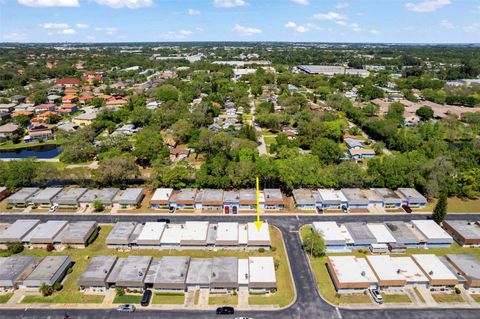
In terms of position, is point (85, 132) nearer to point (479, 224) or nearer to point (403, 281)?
point (403, 281)

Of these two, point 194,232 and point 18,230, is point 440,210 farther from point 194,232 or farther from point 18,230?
point 18,230

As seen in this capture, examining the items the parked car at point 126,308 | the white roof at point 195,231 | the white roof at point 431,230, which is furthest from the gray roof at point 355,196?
the parked car at point 126,308

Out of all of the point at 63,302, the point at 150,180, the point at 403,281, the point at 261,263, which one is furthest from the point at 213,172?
the point at 403,281

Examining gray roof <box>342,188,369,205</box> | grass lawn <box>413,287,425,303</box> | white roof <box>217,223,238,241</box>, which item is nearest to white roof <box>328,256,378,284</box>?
grass lawn <box>413,287,425,303</box>

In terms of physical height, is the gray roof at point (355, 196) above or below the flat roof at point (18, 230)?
above

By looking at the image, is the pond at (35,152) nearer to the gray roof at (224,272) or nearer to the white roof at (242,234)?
the white roof at (242,234)

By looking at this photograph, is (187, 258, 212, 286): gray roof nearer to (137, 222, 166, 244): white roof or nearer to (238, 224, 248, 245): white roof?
(238, 224, 248, 245): white roof
